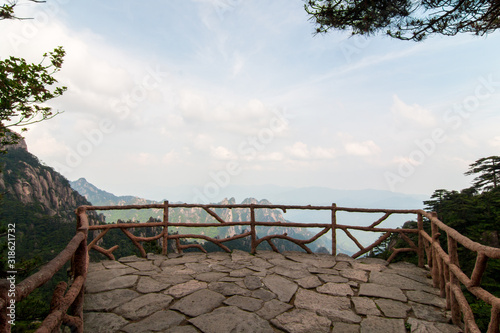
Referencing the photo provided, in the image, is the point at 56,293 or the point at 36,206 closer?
the point at 56,293

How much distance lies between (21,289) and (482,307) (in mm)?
5030

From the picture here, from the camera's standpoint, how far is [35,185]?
52375 millimetres

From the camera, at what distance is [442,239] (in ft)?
26.5

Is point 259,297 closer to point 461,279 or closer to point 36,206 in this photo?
point 461,279

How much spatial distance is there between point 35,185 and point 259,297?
215 ft

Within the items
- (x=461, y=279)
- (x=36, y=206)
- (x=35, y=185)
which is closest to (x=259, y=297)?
(x=461, y=279)

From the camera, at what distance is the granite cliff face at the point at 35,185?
156 feet

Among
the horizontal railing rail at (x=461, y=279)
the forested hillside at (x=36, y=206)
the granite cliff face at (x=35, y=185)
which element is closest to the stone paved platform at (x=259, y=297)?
the horizontal railing rail at (x=461, y=279)

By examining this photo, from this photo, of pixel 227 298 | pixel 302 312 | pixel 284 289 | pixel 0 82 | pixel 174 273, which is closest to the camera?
pixel 302 312

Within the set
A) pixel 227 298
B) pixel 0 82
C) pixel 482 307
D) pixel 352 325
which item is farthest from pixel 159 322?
pixel 0 82

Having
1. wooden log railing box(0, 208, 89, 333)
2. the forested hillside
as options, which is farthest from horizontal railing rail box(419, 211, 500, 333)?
the forested hillside

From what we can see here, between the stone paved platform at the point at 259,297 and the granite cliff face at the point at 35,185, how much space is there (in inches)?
2118

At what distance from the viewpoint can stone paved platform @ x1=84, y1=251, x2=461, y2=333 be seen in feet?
8.61

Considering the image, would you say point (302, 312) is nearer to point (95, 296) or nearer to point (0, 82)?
point (95, 296)
